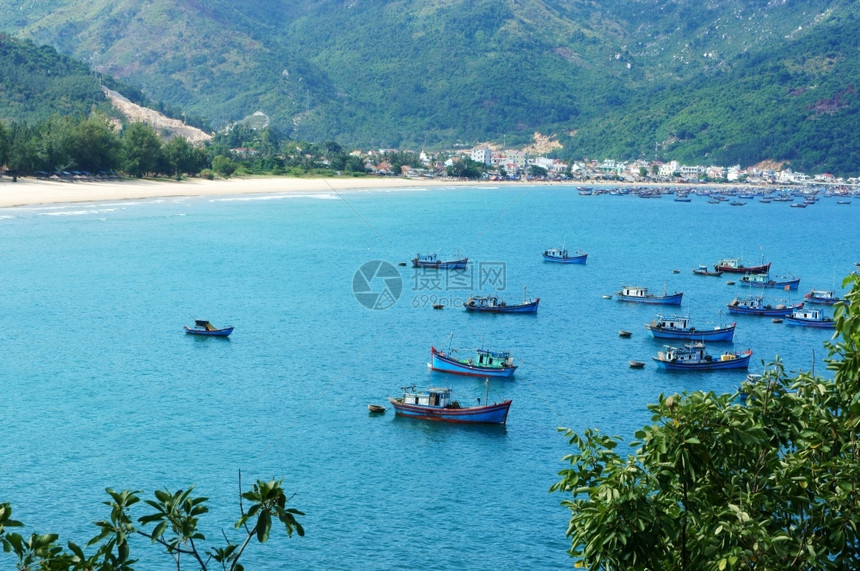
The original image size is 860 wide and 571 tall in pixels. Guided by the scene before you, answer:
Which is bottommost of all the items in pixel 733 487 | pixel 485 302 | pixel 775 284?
pixel 485 302

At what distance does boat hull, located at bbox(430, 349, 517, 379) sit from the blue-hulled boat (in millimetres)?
13267

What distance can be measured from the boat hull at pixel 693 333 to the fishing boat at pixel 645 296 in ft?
31.4

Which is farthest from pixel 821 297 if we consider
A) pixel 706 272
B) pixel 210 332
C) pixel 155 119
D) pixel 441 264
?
pixel 155 119

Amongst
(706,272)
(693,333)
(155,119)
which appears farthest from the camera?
(155,119)

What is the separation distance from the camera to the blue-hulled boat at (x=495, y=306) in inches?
1983

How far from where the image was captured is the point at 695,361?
3938 cm

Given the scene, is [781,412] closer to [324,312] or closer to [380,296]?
[324,312]

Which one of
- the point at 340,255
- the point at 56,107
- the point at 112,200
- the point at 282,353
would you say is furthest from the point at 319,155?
the point at 282,353

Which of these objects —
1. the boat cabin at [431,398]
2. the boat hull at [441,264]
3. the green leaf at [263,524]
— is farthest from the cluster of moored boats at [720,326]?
the green leaf at [263,524]

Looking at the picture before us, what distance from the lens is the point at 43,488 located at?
24328 millimetres

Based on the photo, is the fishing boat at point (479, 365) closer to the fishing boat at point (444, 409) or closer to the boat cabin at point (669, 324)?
the fishing boat at point (444, 409)

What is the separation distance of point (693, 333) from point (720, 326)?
4.24 metres

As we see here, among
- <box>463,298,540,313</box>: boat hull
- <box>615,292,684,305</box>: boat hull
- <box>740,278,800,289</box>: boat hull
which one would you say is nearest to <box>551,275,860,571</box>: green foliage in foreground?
<box>463,298,540,313</box>: boat hull

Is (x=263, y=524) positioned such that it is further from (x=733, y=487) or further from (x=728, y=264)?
(x=728, y=264)
